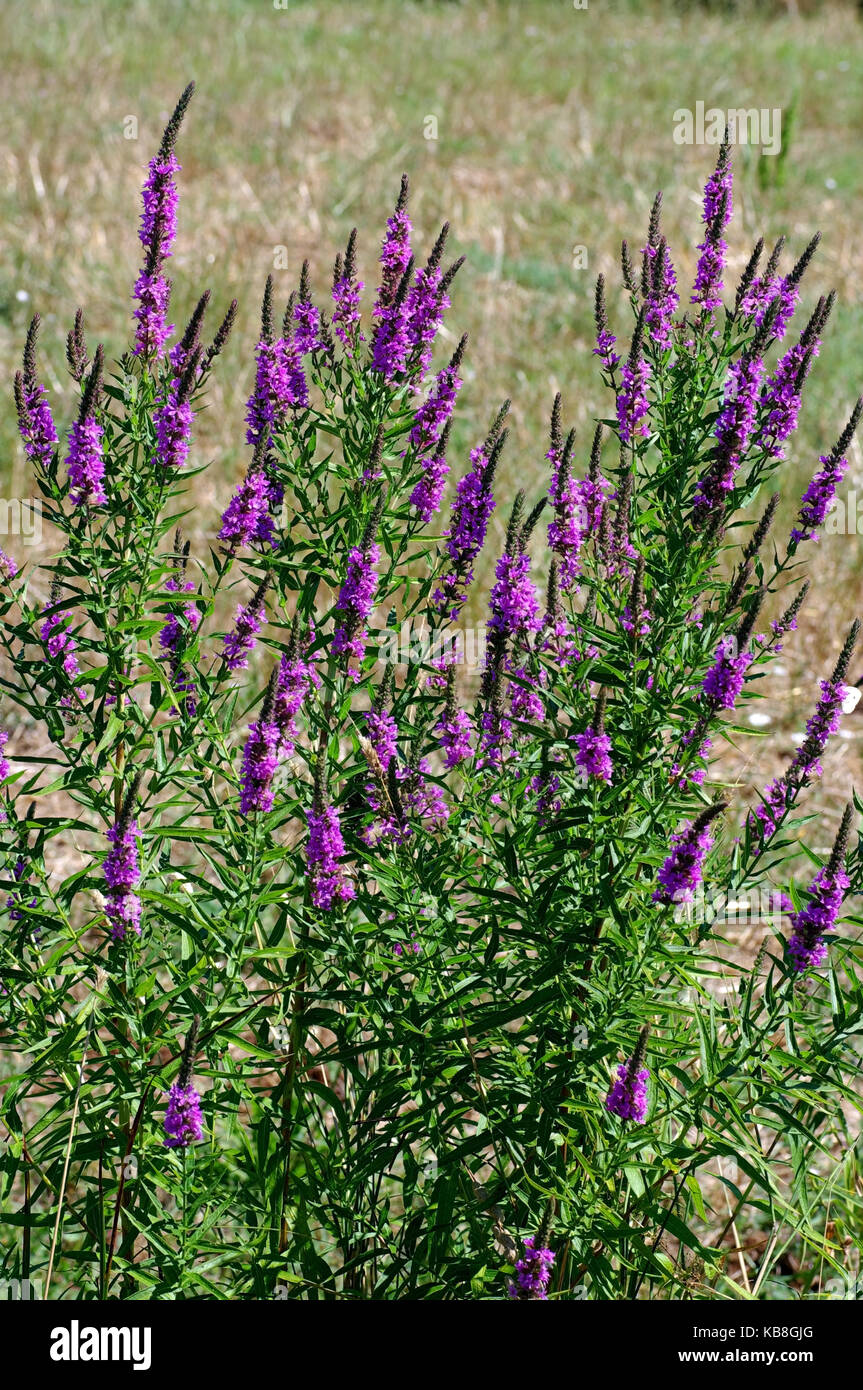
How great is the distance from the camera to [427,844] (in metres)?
3.39

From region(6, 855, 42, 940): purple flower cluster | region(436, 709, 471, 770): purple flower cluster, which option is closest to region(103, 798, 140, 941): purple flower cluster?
region(6, 855, 42, 940): purple flower cluster

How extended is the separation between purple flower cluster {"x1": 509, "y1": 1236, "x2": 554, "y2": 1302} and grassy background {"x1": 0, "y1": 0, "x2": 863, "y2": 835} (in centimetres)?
357

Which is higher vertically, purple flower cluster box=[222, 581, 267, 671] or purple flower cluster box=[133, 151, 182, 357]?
purple flower cluster box=[133, 151, 182, 357]

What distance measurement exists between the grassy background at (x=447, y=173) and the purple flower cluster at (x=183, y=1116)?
384 cm

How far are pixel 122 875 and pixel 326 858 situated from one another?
44 cm

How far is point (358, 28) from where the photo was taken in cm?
1544

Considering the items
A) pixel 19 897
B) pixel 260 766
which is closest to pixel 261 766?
pixel 260 766

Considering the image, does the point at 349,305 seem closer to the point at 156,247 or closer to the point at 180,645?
the point at 156,247

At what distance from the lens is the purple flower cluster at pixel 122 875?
9.36 ft

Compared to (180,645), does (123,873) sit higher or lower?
lower

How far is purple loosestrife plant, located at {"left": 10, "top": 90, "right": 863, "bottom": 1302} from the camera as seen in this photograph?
2.83m

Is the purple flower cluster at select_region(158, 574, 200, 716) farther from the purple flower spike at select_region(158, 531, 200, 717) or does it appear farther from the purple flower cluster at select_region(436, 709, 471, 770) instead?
the purple flower cluster at select_region(436, 709, 471, 770)

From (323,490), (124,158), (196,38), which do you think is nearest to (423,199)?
(124,158)
